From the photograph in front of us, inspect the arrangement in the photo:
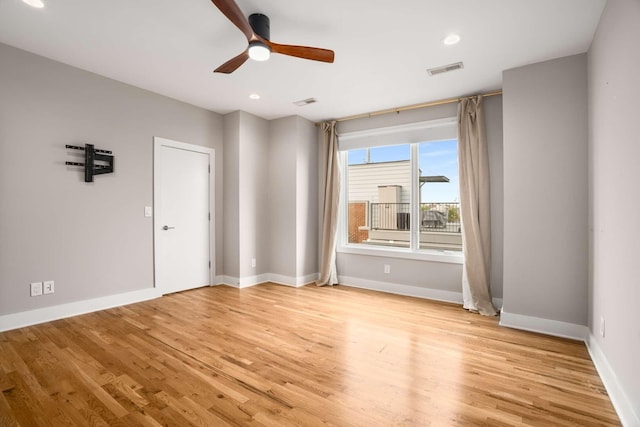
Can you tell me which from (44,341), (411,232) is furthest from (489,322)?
(44,341)

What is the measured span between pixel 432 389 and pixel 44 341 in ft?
10.9

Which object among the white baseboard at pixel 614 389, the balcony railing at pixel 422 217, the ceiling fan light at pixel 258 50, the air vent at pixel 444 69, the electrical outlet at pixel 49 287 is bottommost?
→ the white baseboard at pixel 614 389

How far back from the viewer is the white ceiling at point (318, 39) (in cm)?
238

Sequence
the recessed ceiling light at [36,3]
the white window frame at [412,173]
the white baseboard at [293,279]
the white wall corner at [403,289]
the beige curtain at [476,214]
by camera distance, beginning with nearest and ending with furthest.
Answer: the recessed ceiling light at [36,3]
the beige curtain at [476,214]
the white wall corner at [403,289]
the white window frame at [412,173]
the white baseboard at [293,279]

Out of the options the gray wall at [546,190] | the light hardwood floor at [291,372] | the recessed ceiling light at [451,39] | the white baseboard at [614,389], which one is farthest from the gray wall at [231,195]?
the white baseboard at [614,389]

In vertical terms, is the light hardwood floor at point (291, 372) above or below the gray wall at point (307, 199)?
below

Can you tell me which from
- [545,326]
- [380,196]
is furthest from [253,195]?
[545,326]

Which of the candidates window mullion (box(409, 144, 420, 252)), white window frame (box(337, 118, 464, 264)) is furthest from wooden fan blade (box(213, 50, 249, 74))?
window mullion (box(409, 144, 420, 252))

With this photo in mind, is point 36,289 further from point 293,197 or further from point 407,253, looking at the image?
point 407,253

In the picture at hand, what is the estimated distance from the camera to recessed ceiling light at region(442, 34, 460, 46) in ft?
→ 8.93

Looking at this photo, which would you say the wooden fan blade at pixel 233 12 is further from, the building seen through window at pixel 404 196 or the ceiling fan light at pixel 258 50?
the building seen through window at pixel 404 196

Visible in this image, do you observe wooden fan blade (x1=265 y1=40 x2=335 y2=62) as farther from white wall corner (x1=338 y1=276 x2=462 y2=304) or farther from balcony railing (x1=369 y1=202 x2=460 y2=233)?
white wall corner (x1=338 y1=276 x2=462 y2=304)

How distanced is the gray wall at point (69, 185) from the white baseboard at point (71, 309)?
0.19 ft

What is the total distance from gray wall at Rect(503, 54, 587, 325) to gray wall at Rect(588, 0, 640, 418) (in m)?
0.19
